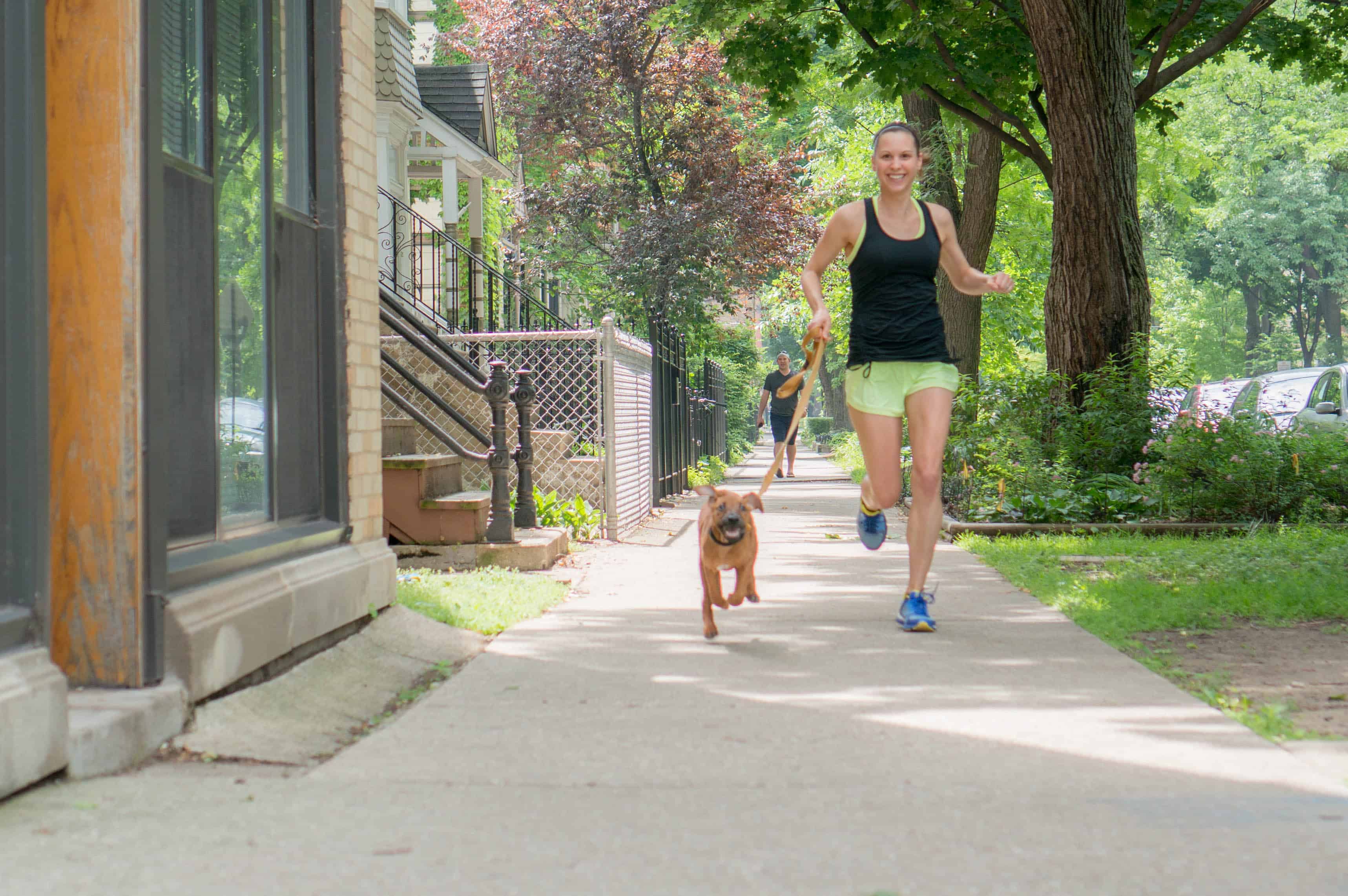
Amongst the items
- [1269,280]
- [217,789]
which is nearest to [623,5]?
[217,789]

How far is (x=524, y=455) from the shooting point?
31.0 ft

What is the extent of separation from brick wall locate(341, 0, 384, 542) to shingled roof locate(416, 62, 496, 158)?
604 inches

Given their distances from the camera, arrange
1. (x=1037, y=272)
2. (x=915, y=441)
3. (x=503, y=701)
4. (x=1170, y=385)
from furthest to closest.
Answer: (x=1037, y=272) → (x=1170, y=385) → (x=915, y=441) → (x=503, y=701)

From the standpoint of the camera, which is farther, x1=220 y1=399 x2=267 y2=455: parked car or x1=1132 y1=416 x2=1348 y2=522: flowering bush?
x1=1132 y1=416 x2=1348 y2=522: flowering bush

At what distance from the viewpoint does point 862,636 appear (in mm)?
6066

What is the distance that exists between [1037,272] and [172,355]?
25.1 metres

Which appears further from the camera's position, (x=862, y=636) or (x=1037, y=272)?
(x=1037, y=272)

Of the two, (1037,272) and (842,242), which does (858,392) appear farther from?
(1037,272)

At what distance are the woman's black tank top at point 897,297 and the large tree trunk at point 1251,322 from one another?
2146 inches

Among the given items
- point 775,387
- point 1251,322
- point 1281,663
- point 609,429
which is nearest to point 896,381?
point 1281,663

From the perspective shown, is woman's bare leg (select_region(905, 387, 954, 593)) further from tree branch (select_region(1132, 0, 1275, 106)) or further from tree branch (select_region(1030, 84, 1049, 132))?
tree branch (select_region(1132, 0, 1275, 106))

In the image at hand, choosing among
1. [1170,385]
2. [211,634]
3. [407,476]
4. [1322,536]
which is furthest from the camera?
[1170,385]

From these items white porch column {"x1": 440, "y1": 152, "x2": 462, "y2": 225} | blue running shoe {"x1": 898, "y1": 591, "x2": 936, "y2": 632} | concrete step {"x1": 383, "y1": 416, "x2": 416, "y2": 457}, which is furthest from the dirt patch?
white porch column {"x1": 440, "y1": 152, "x2": 462, "y2": 225}

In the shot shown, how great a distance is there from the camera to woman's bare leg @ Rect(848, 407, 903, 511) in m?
6.06
